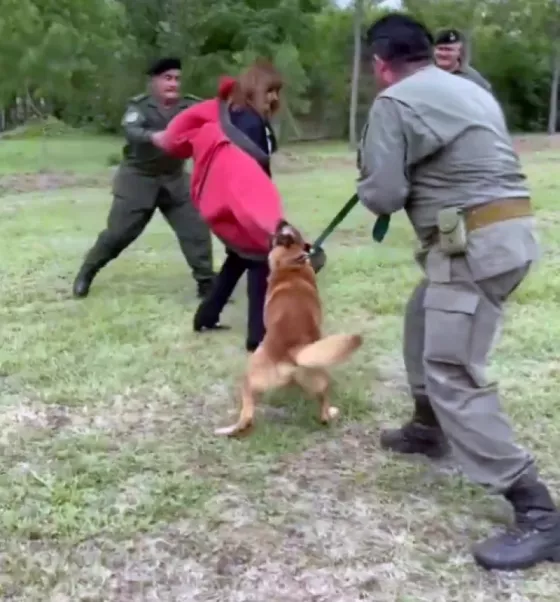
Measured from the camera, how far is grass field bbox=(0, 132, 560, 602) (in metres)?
3.34

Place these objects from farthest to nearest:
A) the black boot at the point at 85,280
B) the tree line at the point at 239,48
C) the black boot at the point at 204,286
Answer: the tree line at the point at 239,48
the black boot at the point at 85,280
the black boot at the point at 204,286

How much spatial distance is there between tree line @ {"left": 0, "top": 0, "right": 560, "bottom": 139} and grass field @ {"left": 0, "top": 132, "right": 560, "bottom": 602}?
17.7ft

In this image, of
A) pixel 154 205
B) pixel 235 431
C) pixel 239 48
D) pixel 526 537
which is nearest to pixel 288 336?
pixel 235 431

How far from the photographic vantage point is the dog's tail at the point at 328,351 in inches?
163

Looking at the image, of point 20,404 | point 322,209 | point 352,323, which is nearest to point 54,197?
point 322,209

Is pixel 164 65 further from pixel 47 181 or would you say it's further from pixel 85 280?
pixel 47 181

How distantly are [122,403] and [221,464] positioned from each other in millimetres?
1027

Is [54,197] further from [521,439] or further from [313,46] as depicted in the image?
[313,46]

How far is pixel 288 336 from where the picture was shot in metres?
4.52

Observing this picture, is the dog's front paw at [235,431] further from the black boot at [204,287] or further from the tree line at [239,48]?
the tree line at [239,48]

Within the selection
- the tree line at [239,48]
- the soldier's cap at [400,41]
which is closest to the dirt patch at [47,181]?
the tree line at [239,48]

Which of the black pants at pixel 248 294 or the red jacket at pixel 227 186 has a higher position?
the red jacket at pixel 227 186

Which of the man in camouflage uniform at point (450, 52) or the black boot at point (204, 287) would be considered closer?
Result: the man in camouflage uniform at point (450, 52)

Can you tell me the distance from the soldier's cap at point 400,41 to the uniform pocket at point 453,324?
2.61ft
